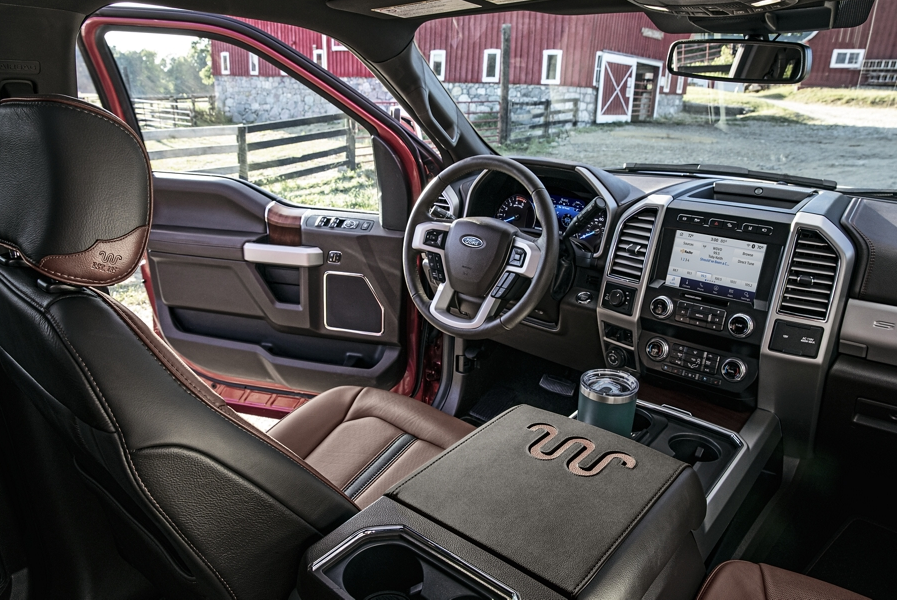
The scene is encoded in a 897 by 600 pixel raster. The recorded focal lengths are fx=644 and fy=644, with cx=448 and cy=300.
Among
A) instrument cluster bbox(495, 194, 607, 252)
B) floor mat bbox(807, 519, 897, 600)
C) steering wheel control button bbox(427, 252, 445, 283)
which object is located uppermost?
instrument cluster bbox(495, 194, 607, 252)

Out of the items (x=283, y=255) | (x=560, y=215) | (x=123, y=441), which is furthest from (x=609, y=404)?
(x=283, y=255)

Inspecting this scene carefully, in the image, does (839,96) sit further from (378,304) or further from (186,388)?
(186,388)

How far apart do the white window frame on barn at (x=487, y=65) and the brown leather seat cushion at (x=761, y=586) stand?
3411 millimetres

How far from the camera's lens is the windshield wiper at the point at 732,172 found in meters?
1.95

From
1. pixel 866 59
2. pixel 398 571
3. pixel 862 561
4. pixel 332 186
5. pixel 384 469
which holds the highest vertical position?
pixel 866 59

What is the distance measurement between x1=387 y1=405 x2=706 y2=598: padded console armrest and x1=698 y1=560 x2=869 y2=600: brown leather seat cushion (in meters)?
0.18

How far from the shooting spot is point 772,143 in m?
3.48

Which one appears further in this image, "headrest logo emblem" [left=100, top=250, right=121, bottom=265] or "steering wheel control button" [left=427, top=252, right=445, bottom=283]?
"steering wheel control button" [left=427, top=252, right=445, bottom=283]

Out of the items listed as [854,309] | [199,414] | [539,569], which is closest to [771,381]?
[854,309]

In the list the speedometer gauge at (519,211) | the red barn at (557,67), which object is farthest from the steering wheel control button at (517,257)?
the red barn at (557,67)

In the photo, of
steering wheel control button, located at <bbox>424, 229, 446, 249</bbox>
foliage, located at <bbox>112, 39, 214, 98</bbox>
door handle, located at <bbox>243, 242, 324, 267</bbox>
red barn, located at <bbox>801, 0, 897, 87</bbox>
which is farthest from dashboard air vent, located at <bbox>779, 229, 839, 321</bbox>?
foliage, located at <bbox>112, 39, 214, 98</bbox>

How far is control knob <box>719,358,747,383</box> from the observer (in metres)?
1.83

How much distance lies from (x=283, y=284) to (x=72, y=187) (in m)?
1.76

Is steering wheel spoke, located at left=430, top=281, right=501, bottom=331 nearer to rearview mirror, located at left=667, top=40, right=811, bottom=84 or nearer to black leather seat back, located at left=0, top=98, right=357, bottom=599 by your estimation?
rearview mirror, located at left=667, top=40, right=811, bottom=84
